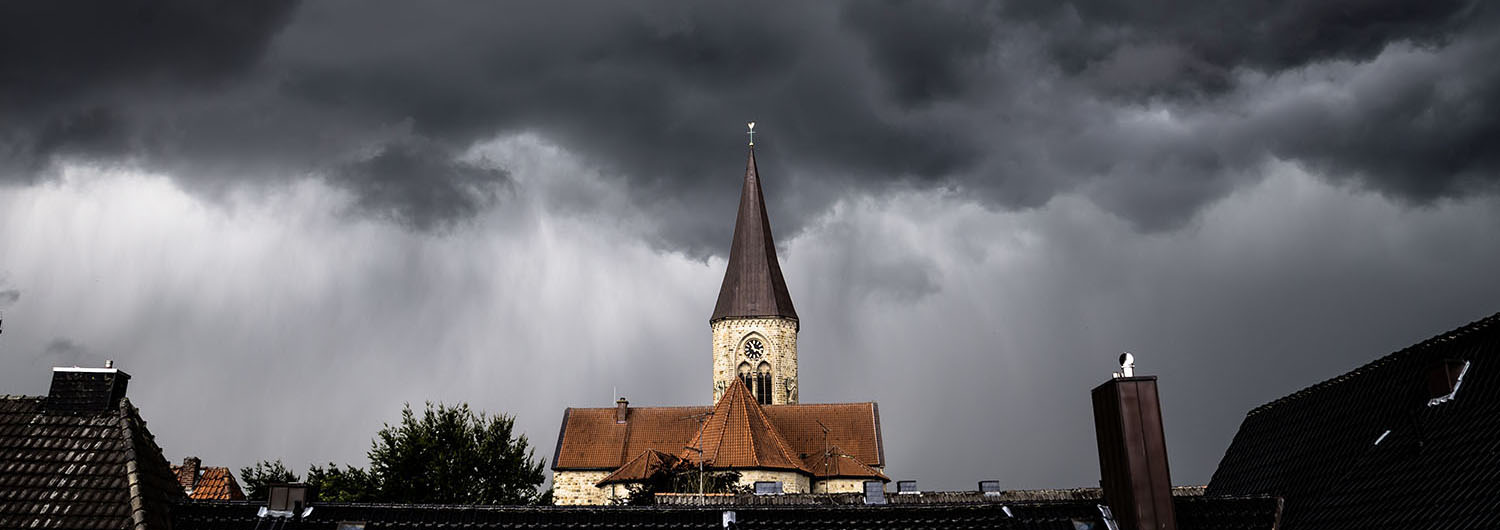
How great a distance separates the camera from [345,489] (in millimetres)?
38000

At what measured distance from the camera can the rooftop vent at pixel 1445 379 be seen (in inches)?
693

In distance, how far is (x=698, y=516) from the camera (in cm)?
1509

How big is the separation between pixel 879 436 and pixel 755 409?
8818 mm

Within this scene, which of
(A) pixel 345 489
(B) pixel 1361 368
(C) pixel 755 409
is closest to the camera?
(B) pixel 1361 368

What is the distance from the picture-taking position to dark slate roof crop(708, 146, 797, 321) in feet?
218

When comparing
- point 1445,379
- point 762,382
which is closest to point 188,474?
point 762,382

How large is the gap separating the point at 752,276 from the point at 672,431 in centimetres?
1443

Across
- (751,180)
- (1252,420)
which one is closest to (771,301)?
(751,180)

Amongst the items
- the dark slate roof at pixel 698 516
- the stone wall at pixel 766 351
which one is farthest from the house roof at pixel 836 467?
the dark slate roof at pixel 698 516

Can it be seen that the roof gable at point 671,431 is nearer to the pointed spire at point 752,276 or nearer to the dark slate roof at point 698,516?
the pointed spire at point 752,276

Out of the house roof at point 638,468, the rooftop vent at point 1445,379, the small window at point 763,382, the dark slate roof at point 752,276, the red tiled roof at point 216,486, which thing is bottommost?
the rooftop vent at point 1445,379

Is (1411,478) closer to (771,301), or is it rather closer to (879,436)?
(879,436)

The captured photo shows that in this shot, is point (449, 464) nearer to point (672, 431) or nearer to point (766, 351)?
point (672, 431)

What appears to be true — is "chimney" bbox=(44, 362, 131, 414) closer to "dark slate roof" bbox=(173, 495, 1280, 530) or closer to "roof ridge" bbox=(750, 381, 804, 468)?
"dark slate roof" bbox=(173, 495, 1280, 530)
